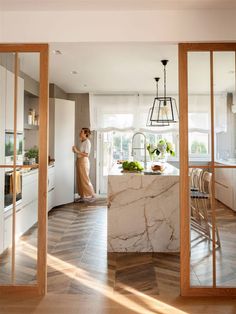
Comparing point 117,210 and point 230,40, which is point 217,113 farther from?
point 117,210

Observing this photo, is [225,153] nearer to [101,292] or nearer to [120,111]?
Answer: [101,292]

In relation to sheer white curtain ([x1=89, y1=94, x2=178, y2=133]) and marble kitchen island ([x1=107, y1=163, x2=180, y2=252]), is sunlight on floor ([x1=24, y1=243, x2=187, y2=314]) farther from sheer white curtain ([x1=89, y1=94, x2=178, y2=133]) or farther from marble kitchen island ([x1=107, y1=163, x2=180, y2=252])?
sheer white curtain ([x1=89, y1=94, x2=178, y2=133])

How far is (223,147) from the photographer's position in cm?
247

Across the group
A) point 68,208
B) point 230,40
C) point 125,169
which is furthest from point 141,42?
point 68,208

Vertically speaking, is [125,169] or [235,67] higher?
[235,67]

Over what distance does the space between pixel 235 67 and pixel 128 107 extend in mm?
4512

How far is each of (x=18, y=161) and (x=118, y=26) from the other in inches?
56.8

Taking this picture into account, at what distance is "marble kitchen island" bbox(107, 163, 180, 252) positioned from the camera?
3355mm

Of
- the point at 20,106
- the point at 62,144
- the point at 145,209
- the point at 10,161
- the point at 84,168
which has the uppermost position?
the point at 20,106

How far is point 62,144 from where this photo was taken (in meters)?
5.87

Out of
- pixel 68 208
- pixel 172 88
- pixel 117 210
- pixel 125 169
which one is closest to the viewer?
pixel 117 210

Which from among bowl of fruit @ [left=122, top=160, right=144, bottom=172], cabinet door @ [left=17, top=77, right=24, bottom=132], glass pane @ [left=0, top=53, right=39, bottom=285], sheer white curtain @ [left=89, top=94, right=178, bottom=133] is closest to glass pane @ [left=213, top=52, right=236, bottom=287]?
bowl of fruit @ [left=122, top=160, right=144, bottom=172]

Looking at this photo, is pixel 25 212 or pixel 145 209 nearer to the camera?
pixel 25 212

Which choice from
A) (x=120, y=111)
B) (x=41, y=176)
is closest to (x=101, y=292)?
(x=41, y=176)
